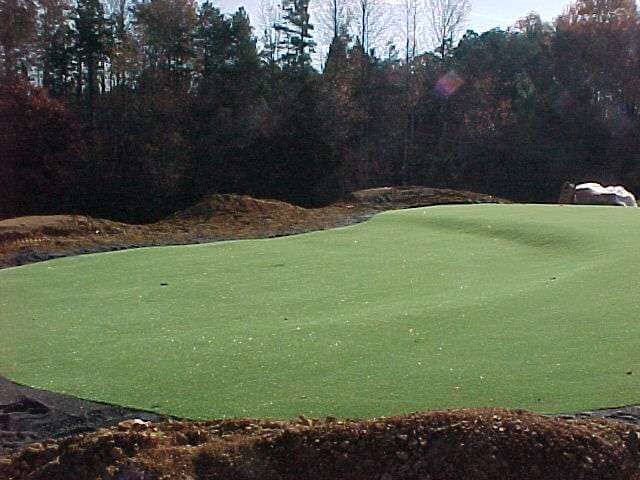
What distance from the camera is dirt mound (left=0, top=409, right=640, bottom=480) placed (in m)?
2.52

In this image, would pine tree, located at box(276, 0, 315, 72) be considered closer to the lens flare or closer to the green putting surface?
the lens flare

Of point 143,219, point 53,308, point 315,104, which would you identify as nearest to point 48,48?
point 143,219

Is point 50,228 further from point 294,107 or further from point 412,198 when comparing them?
point 294,107

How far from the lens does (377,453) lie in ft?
8.52

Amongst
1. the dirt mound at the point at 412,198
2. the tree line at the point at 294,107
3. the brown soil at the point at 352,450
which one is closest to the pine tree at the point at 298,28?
the tree line at the point at 294,107

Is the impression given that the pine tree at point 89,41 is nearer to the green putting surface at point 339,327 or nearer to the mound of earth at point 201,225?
the mound of earth at point 201,225

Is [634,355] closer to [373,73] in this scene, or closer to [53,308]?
[53,308]

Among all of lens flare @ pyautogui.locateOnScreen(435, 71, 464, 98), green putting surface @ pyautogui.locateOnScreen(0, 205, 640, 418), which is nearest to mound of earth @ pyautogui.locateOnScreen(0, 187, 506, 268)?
green putting surface @ pyautogui.locateOnScreen(0, 205, 640, 418)

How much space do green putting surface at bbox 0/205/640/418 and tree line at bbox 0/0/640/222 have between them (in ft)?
36.1

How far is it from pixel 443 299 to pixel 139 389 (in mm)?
2400

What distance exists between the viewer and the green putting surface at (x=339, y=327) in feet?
11.7

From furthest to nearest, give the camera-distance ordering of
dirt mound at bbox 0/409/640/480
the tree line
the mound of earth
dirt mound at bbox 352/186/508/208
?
the tree line, dirt mound at bbox 352/186/508/208, the mound of earth, dirt mound at bbox 0/409/640/480

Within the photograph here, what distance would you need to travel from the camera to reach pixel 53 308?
552cm

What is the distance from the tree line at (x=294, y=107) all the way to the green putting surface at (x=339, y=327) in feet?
36.1
